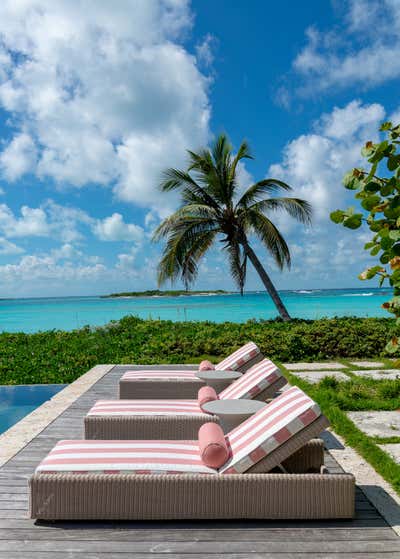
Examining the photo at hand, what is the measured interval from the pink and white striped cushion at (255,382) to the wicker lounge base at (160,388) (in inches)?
38.1

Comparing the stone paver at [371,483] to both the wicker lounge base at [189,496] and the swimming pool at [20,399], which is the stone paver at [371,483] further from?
the swimming pool at [20,399]

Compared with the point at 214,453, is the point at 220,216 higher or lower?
higher

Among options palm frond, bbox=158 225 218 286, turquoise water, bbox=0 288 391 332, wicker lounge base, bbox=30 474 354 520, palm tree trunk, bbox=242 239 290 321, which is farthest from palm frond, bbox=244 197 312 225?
wicker lounge base, bbox=30 474 354 520

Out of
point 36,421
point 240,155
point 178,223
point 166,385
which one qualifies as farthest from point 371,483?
point 240,155

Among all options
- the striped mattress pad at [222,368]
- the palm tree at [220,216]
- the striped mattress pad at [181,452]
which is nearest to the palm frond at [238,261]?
the palm tree at [220,216]

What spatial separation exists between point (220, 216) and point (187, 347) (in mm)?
4757

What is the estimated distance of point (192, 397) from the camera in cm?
605

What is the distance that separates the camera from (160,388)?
611 centimetres

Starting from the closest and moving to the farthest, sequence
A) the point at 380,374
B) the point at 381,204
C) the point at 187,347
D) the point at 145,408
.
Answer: the point at 381,204, the point at 145,408, the point at 380,374, the point at 187,347

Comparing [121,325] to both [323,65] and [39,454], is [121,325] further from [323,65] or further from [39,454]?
[39,454]

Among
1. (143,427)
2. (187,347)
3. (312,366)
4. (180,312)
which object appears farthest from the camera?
(180,312)

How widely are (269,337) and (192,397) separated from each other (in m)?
5.17

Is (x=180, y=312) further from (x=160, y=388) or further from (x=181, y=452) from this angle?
(x=181, y=452)

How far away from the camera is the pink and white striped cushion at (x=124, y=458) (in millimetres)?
3053
